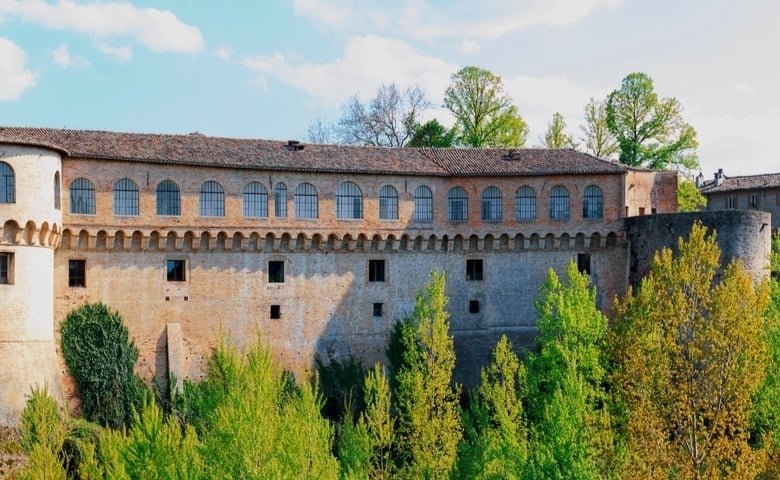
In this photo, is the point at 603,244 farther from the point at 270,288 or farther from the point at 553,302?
the point at 270,288

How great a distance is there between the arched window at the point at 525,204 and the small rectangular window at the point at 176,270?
1364 cm

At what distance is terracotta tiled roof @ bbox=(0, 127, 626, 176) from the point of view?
32.2 metres

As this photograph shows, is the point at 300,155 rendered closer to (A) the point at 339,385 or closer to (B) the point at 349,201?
(B) the point at 349,201

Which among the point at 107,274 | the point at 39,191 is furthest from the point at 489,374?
the point at 39,191

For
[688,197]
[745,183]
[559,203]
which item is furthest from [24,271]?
[745,183]

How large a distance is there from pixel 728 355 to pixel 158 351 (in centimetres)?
1955

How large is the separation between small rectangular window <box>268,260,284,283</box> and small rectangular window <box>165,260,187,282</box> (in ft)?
10.8

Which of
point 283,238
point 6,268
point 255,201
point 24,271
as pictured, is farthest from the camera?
point 283,238

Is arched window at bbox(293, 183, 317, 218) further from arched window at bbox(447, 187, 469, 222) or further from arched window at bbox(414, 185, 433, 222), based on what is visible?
arched window at bbox(447, 187, 469, 222)

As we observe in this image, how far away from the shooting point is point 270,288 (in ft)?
115

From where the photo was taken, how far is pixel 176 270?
33.7m

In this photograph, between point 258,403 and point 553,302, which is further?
point 553,302

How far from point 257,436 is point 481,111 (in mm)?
36913

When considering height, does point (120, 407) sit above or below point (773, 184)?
below
